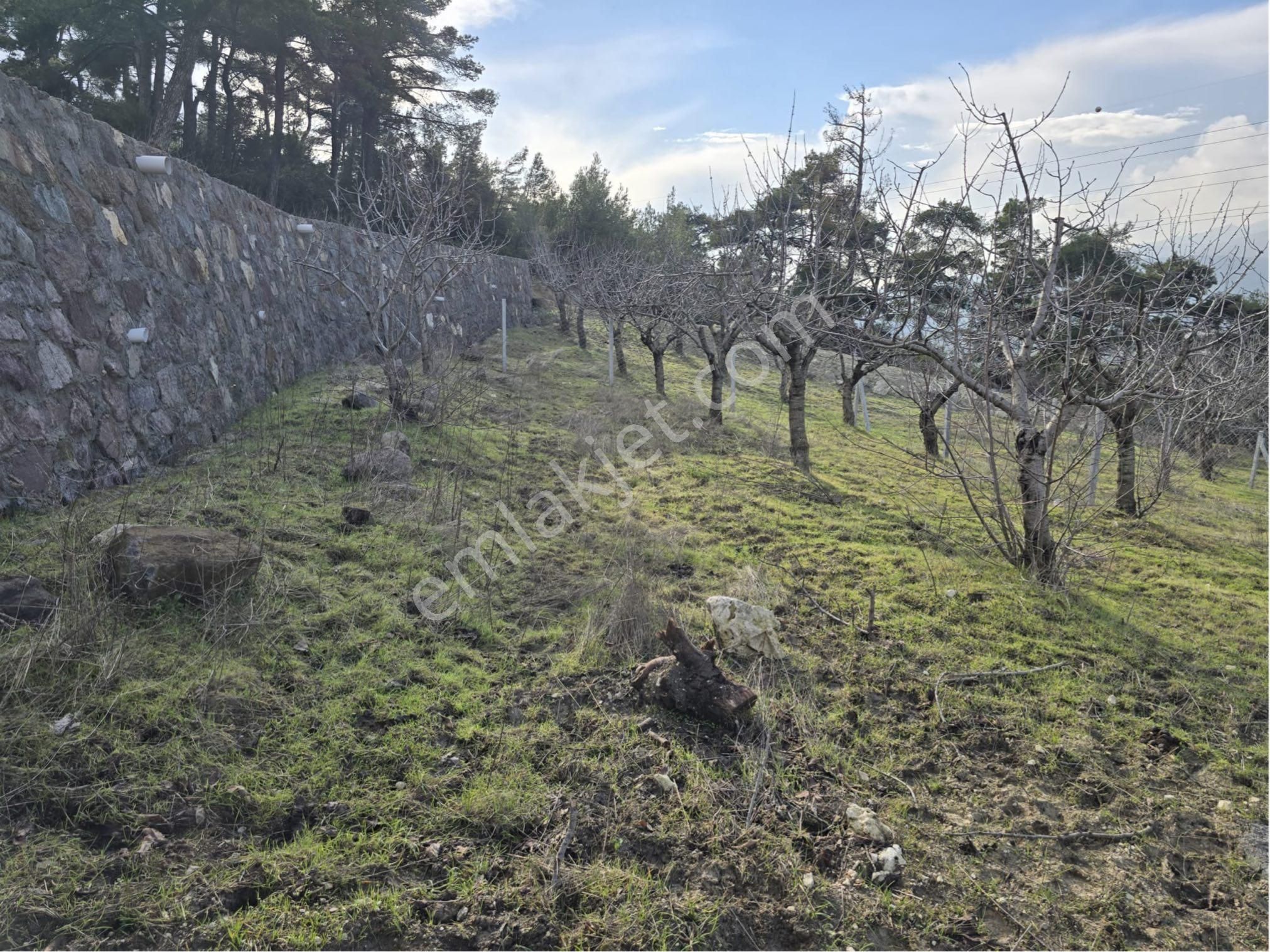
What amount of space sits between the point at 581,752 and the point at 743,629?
1271 millimetres

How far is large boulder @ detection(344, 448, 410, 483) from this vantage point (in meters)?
5.77

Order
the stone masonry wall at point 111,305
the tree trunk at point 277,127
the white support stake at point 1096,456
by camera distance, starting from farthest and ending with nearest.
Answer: the tree trunk at point 277,127 < the white support stake at point 1096,456 < the stone masonry wall at point 111,305

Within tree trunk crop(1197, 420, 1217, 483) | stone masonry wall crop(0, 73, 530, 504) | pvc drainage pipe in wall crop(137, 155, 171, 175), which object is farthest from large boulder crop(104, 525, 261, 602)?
tree trunk crop(1197, 420, 1217, 483)

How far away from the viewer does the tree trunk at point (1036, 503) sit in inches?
200

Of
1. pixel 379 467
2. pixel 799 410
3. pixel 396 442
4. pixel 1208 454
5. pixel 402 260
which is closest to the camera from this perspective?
pixel 379 467

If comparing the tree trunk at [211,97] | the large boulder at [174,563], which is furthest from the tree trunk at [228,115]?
the large boulder at [174,563]

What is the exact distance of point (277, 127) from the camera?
1714cm

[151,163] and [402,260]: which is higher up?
[151,163]

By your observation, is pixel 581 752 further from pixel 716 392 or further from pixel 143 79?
pixel 143 79

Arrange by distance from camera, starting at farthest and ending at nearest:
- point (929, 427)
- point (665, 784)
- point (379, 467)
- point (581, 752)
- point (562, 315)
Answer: point (562, 315) < point (929, 427) < point (379, 467) < point (581, 752) < point (665, 784)

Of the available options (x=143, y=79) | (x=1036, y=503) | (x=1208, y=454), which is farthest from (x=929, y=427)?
(x=143, y=79)

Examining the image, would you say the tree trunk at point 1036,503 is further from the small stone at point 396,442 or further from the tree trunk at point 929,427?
the small stone at point 396,442

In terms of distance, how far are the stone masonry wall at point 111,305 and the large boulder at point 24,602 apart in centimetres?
109

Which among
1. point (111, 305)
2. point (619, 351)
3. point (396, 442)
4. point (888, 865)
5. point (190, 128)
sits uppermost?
point (190, 128)
